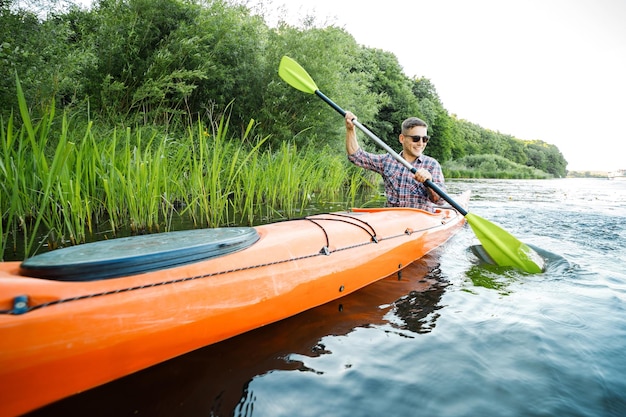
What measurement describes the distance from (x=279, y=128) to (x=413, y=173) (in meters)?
4.83

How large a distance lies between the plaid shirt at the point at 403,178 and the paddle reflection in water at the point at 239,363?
1.50 meters

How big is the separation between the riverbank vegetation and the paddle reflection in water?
110 cm

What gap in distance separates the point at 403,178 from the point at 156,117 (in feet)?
15.3

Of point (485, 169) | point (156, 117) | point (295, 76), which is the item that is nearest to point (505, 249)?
point (295, 76)

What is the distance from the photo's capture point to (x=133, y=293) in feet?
4.36

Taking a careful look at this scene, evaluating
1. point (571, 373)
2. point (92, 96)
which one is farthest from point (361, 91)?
point (571, 373)

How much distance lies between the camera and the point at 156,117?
247 inches

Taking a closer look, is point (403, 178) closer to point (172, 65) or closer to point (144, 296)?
point (144, 296)


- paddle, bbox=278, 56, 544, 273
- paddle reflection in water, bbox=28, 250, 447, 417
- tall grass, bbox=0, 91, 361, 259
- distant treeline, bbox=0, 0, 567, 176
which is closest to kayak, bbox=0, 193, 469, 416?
paddle reflection in water, bbox=28, 250, 447, 417

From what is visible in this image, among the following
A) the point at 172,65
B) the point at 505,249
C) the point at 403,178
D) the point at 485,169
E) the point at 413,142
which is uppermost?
the point at 172,65

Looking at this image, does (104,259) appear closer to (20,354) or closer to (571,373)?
(20,354)

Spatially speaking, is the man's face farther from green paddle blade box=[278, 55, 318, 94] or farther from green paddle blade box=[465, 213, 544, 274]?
green paddle blade box=[278, 55, 318, 94]

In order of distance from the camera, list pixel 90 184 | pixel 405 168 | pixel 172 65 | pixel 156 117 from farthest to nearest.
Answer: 1. pixel 172 65
2. pixel 156 117
3. pixel 405 168
4. pixel 90 184

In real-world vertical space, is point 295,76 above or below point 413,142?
above
